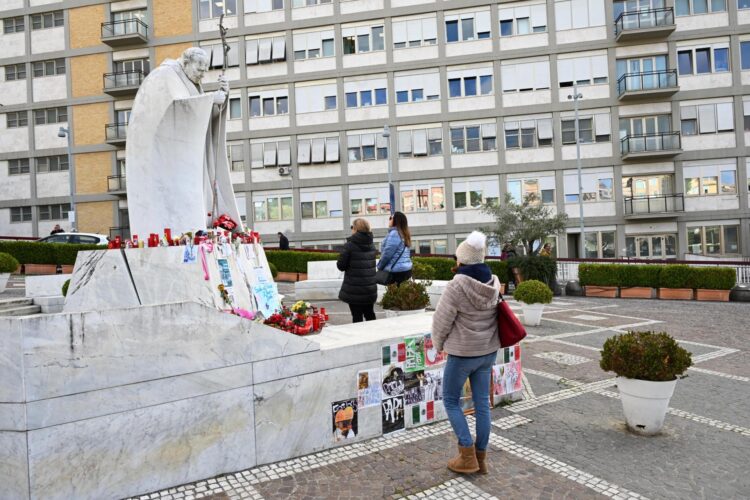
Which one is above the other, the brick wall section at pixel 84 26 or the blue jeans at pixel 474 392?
the brick wall section at pixel 84 26

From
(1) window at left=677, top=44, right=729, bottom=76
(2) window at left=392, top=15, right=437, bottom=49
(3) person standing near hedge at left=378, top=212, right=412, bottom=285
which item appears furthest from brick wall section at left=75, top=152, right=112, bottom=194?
(1) window at left=677, top=44, right=729, bottom=76

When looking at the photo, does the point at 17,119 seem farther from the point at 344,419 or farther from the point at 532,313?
the point at 344,419

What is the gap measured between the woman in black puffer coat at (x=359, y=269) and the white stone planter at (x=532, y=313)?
486cm

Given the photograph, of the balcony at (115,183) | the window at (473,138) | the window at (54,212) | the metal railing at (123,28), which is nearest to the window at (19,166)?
the window at (54,212)

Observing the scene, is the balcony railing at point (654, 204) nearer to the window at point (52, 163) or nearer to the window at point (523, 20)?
the window at point (523, 20)

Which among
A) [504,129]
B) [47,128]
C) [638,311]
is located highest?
[47,128]

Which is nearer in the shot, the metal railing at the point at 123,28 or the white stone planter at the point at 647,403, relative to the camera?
the white stone planter at the point at 647,403

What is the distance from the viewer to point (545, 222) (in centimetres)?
1916

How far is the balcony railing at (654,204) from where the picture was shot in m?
27.4

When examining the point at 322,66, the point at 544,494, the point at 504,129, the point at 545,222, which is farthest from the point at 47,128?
the point at 544,494

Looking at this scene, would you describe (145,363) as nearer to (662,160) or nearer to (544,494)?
(544,494)

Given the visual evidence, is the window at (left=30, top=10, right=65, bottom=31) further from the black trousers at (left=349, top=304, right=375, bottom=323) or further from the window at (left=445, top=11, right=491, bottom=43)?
the black trousers at (left=349, top=304, right=375, bottom=323)

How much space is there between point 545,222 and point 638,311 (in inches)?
273

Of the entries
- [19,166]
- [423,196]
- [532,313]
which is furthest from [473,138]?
[19,166]
